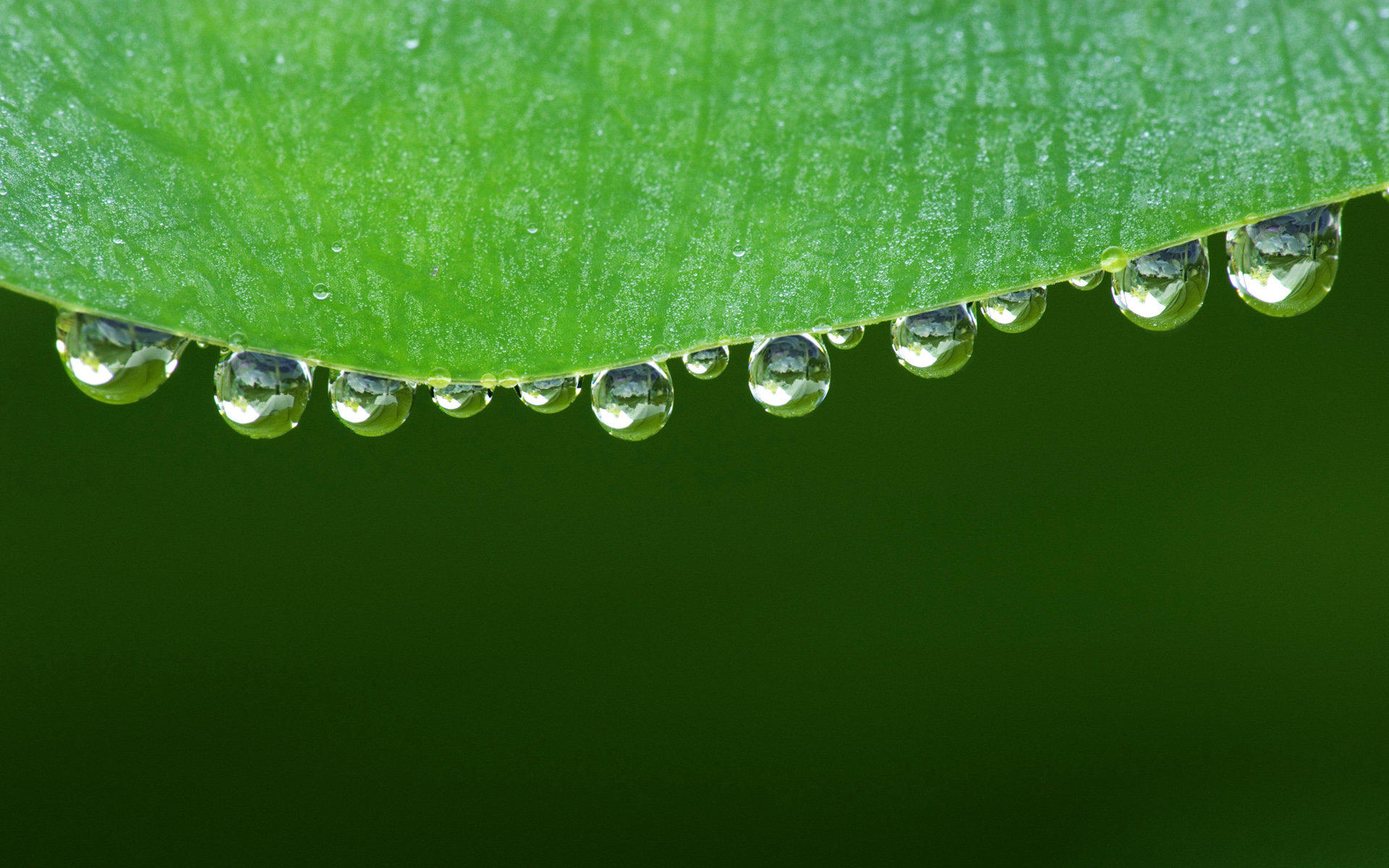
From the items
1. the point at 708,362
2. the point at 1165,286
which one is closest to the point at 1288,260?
the point at 1165,286

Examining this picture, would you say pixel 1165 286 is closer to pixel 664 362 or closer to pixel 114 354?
pixel 664 362

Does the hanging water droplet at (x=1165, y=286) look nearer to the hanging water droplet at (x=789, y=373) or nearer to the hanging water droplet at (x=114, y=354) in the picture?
the hanging water droplet at (x=789, y=373)

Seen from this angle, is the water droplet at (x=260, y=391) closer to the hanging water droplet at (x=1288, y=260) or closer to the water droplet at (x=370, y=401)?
the water droplet at (x=370, y=401)

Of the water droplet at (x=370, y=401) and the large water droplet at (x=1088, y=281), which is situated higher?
the large water droplet at (x=1088, y=281)

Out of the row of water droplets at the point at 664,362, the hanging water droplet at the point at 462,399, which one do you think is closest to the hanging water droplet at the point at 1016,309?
the row of water droplets at the point at 664,362

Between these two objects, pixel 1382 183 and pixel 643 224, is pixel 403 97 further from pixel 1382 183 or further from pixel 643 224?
pixel 1382 183

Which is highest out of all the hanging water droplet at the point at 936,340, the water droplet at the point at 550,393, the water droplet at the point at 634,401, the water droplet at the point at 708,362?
the hanging water droplet at the point at 936,340

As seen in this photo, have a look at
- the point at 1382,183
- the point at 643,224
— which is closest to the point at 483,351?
the point at 643,224
